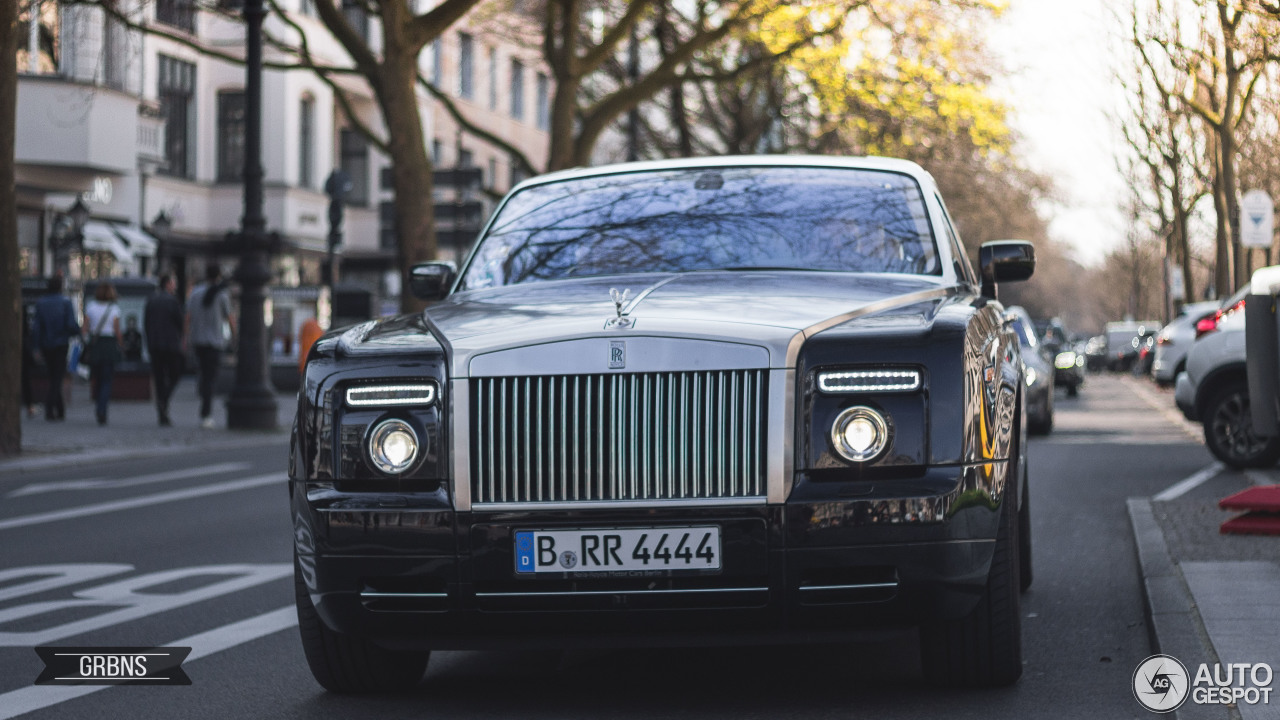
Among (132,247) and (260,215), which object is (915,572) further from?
(132,247)

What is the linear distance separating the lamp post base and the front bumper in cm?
1721

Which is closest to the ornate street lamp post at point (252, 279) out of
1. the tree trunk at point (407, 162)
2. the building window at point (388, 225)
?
the tree trunk at point (407, 162)

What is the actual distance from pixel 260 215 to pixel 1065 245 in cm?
10300

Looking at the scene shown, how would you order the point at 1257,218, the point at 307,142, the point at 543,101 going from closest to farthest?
the point at 1257,218 → the point at 307,142 → the point at 543,101

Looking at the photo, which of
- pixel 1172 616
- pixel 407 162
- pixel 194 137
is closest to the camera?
pixel 1172 616

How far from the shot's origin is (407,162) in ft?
75.6

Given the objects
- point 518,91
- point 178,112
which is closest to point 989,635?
point 178,112

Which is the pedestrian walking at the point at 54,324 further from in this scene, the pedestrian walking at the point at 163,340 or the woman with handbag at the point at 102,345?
the pedestrian walking at the point at 163,340

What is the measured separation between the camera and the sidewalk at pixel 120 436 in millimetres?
17156

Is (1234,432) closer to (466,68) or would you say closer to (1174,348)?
(1174,348)

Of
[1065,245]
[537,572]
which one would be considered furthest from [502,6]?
[1065,245]

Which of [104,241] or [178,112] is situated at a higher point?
[178,112]

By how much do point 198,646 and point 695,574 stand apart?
2.68 m

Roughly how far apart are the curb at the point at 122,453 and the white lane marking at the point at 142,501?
2.08 m
